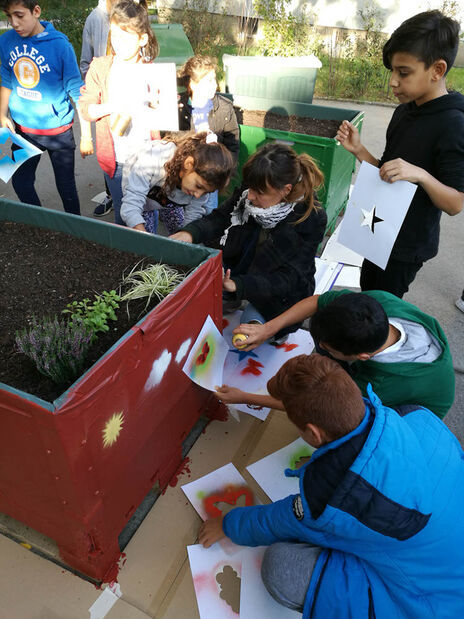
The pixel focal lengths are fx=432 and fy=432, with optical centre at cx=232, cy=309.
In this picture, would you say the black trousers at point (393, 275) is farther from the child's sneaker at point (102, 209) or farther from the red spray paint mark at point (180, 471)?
the child's sneaker at point (102, 209)

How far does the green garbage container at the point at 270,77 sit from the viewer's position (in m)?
4.36

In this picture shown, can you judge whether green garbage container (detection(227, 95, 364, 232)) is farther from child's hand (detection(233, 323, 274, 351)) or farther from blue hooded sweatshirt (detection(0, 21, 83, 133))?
child's hand (detection(233, 323, 274, 351))

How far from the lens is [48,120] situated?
9.57ft

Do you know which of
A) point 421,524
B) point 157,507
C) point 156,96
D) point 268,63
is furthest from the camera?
point 268,63

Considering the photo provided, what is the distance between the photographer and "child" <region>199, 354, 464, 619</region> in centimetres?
115

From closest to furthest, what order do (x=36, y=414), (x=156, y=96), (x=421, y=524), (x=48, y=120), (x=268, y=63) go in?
(x=36, y=414) → (x=421, y=524) → (x=156, y=96) → (x=48, y=120) → (x=268, y=63)

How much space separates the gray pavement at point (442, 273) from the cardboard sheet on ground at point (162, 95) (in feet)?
5.06

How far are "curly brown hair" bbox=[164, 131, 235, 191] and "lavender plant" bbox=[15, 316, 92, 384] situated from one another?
115 centimetres

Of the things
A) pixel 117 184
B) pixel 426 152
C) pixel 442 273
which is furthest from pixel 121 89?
pixel 442 273

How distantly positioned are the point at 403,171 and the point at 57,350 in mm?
1443

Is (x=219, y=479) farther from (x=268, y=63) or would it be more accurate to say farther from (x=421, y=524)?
(x=268, y=63)

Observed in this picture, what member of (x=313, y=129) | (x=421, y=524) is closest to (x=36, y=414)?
(x=421, y=524)

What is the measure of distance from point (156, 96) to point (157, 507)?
215 cm

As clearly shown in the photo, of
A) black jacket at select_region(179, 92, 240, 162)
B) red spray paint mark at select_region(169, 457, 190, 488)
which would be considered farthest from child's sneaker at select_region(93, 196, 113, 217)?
red spray paint mark at select_region(169, 457, 190, 488)
